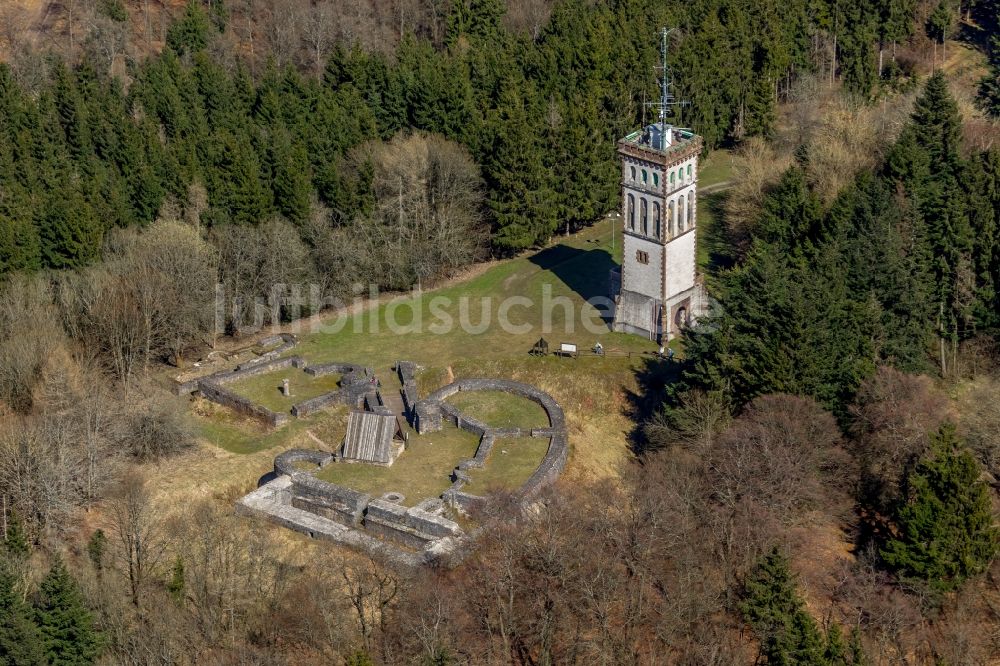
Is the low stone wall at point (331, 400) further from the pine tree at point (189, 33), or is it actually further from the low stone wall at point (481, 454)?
the pine tree at point (189, 33)

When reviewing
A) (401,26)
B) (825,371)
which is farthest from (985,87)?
(401,26)

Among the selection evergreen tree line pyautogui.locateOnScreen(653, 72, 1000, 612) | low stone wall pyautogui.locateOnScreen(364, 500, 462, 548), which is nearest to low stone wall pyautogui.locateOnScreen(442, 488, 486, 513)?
low stone wall pyautogui.locateOnScreen(364, 500, 462, 548)

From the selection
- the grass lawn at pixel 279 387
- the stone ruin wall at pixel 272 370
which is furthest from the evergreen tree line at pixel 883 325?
the grass lawn at pixel 279 387

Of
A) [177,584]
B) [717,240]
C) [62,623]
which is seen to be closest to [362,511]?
[177,584]

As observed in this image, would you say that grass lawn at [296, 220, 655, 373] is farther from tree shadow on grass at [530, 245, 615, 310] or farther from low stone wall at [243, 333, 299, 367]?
low stone wall at [243, 333, 299, 367]

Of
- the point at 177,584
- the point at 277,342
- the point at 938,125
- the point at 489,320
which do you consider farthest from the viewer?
the point at 938,125

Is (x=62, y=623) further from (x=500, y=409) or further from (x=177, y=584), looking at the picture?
(x=500, y=409)

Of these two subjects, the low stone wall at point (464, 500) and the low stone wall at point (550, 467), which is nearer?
the low stone wall at point (464, 500)
